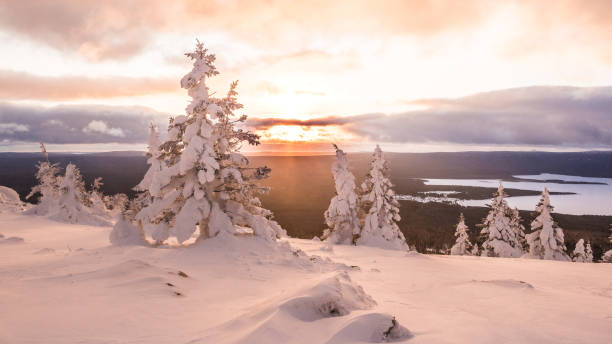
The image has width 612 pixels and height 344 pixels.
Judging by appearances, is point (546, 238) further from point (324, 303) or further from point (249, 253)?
point (324, 303)

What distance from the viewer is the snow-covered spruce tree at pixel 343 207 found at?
29062 mm

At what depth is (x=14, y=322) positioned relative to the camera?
15.5 feet

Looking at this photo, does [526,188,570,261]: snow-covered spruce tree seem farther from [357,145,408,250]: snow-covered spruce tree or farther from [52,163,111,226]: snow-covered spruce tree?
[52,163,111,226]: snow-covered spruce tree

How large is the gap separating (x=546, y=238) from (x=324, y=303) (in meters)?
35.4

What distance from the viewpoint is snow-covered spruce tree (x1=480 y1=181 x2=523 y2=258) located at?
3531 centimetres

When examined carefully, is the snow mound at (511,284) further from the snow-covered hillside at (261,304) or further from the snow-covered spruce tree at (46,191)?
the snow-covered spruce tree at (46,191)

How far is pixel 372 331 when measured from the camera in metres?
4.71

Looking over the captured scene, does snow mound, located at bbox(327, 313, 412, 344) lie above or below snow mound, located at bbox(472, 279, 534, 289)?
above

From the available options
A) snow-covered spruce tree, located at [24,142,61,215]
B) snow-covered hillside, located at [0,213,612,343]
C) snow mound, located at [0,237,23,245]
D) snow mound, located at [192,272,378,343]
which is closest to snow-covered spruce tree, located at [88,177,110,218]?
snow-covered spruce tree, located at [24,142,61,215]

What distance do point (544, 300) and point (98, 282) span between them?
9.88m

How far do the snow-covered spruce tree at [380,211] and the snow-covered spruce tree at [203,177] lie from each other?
16406 mm

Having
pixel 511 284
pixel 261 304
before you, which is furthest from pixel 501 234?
pixel 261 304

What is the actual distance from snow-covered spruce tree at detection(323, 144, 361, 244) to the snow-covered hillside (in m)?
17.6

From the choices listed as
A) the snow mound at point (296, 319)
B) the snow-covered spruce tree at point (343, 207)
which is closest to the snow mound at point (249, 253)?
the snow mound at point (296, 319)
